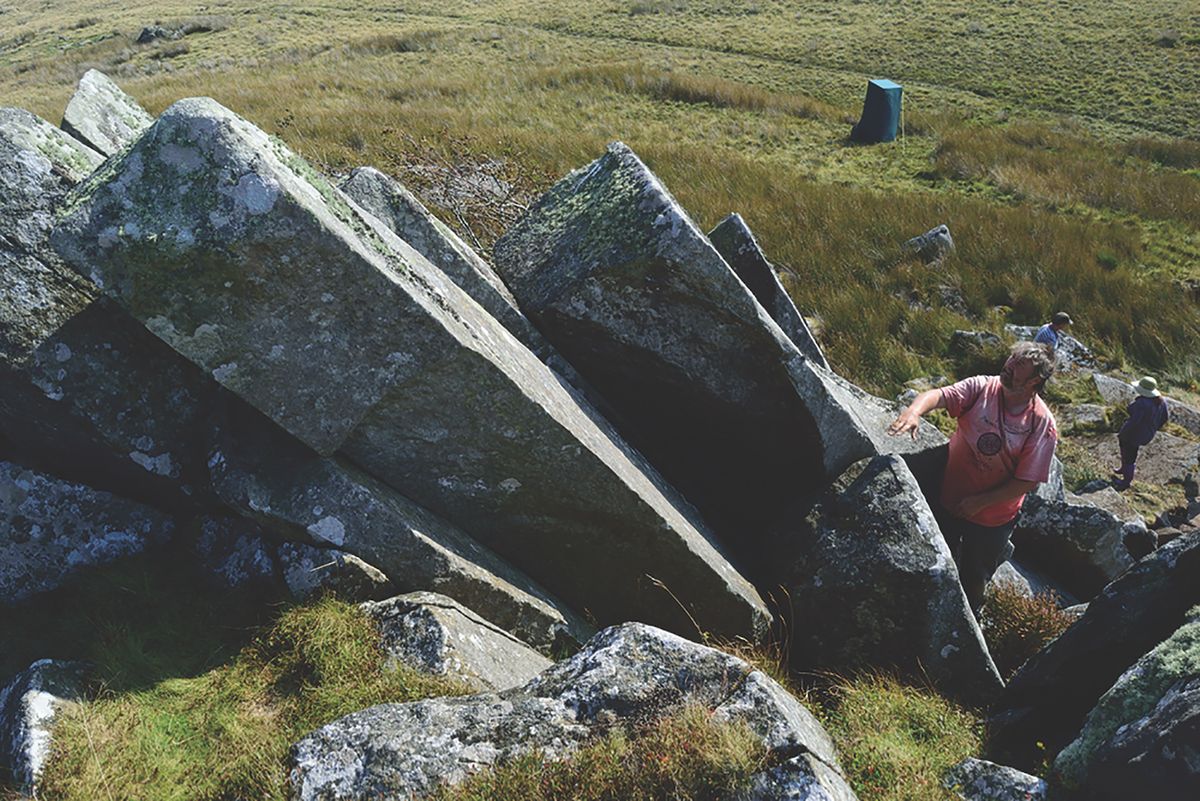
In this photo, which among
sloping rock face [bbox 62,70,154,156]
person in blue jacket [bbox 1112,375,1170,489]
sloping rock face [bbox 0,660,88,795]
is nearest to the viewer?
sloping rock face [bbox 0,660,88,795]

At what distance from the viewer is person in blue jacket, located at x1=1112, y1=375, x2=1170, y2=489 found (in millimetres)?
10125

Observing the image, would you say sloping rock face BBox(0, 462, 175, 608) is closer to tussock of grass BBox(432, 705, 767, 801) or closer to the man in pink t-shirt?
tussock of grass BBox(432, 705, 767, 801)

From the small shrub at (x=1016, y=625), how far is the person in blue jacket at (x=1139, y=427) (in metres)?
4.49

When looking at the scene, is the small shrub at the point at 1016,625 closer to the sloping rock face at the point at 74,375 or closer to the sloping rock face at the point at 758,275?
the sloping rock face at the point at 758,275

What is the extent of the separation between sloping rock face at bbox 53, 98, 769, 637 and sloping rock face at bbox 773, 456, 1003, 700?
0.43 m

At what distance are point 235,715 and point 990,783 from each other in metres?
3.67

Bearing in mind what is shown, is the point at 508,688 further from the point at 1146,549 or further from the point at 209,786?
→ the point at 1146,549

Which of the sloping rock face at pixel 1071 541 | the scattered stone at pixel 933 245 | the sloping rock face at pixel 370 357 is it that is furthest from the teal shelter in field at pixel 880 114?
the sloping rock face at pixel 370 357

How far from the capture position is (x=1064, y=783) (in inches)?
150

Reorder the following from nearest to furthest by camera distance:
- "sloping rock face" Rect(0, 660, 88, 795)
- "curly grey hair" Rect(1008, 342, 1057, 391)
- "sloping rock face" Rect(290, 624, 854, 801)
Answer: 1. "sloping rock face" Rect(290, 624, 854, 801)
2. "sloping rock face" Rect(0, 660, 88, 795)
3. "curly grey hair" Rect(1008, 342, 1057, 391)

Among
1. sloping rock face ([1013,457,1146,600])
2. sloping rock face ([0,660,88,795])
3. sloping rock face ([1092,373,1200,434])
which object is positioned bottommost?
sloping rock face ([1092,373,1200,434])

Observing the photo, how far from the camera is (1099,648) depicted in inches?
186

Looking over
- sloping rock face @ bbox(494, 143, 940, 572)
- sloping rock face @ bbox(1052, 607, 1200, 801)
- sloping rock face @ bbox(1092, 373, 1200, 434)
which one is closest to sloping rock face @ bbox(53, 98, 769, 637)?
sloping rock face @ bbox(494, 143, 940, 572)

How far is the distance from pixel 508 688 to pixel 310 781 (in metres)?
1.01
